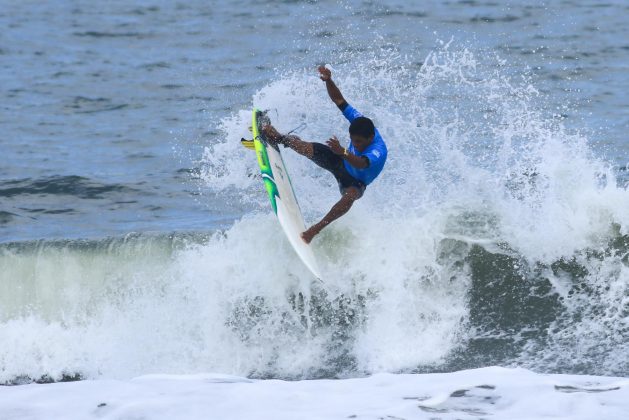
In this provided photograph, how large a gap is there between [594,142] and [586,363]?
7.07 metres

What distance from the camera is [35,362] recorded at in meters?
10.2

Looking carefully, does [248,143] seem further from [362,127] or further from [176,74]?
[176,74]

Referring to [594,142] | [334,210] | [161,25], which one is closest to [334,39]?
[161,25]

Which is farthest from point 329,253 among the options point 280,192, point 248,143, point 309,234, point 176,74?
point 176,74

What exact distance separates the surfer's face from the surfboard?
2.94 ft

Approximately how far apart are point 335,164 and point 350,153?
1.85ft

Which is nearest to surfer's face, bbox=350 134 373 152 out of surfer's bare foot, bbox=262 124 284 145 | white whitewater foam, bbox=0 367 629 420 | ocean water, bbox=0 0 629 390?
surfer's bare foot, bbox=262 124 284 145

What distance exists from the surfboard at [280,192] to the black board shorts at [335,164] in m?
0.45

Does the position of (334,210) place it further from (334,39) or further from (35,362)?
(334,39)

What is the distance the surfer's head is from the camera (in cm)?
899

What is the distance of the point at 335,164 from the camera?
370 inches

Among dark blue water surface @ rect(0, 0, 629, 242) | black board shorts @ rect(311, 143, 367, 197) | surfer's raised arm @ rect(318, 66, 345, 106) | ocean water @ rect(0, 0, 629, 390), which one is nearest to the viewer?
surfer's raised arm @ rect(318, 66, 345, 106)

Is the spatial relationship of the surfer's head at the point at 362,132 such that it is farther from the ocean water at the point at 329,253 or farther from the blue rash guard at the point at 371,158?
the ocean water at the point at 329,253

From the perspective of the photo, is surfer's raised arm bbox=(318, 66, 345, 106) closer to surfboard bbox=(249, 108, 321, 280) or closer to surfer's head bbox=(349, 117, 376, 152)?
surfer's head bbox=(349, 117, 376, 152)
